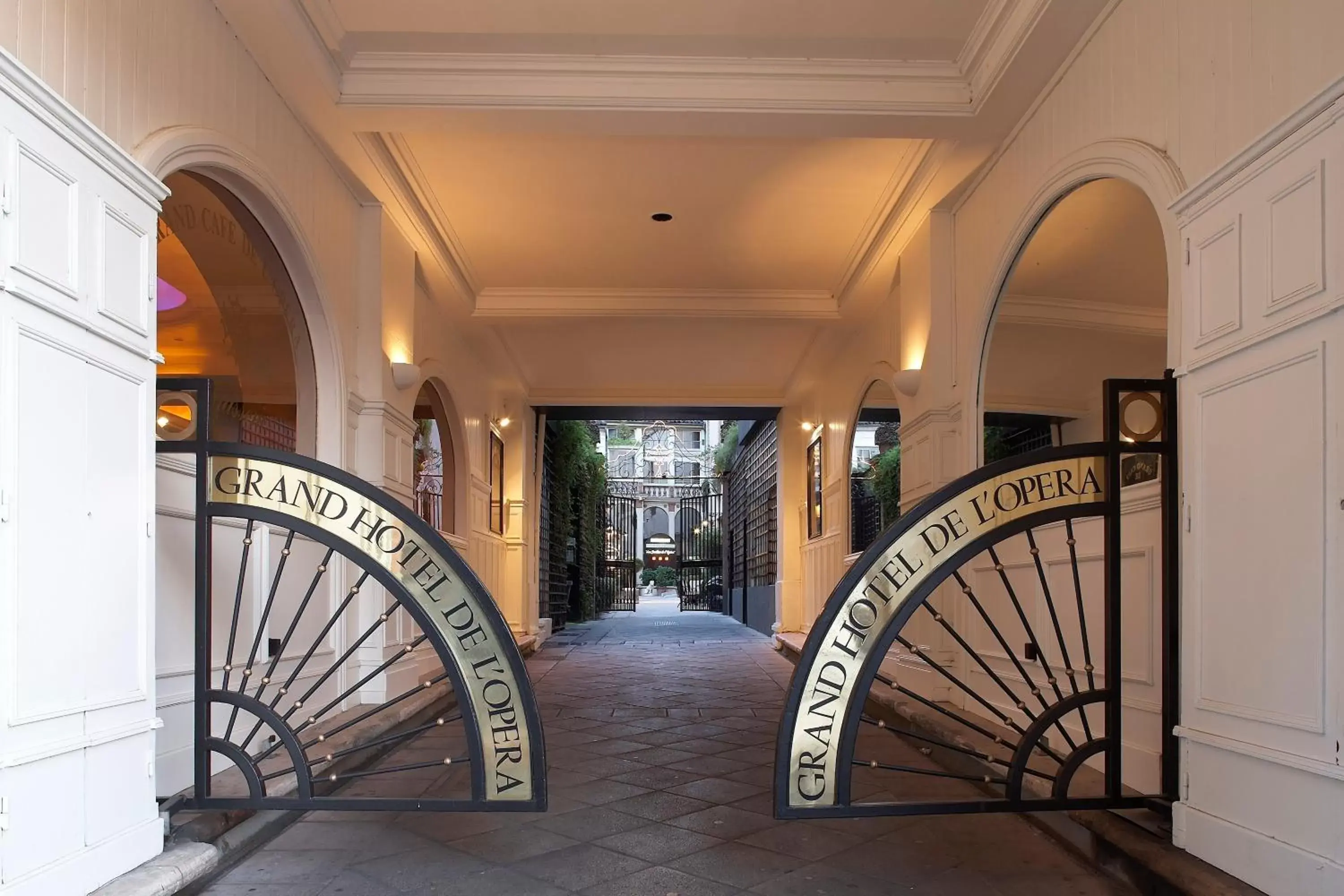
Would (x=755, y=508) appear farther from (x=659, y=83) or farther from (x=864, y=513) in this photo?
(x=659, y=83)

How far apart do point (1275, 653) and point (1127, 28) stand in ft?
6.68

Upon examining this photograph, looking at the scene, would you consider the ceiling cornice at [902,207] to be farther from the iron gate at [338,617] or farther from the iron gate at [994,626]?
the iron gate at [338,617]

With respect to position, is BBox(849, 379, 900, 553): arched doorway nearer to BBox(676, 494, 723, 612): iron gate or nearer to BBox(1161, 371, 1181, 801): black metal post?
BBox(1161, 371, 1181, 801): black metal post

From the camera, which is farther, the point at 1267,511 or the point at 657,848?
the point at 657,848

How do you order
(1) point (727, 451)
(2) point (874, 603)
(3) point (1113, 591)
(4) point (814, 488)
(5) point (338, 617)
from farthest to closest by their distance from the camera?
1. (1) point (727, 451)
2. (4) point (814, 488)
3. (5) point (338, 617)
4. (3) point (1113, 591)
5. (2) point (874, 603)

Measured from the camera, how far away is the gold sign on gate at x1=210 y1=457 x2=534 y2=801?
107 inches

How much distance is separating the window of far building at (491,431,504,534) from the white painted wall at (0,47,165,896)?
262 inches

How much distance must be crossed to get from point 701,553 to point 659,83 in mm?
15931

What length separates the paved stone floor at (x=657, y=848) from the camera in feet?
8.54

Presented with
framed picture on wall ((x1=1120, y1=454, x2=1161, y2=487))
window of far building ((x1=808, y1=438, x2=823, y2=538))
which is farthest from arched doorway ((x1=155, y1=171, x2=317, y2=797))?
window of far building ((x1=808, y1=438, x2=823, y2=538))

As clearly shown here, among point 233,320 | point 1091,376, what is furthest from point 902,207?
point 233,320

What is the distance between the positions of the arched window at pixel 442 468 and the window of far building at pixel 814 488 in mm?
3599

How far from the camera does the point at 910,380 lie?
17.5 ft

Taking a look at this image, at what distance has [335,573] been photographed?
458 cm
